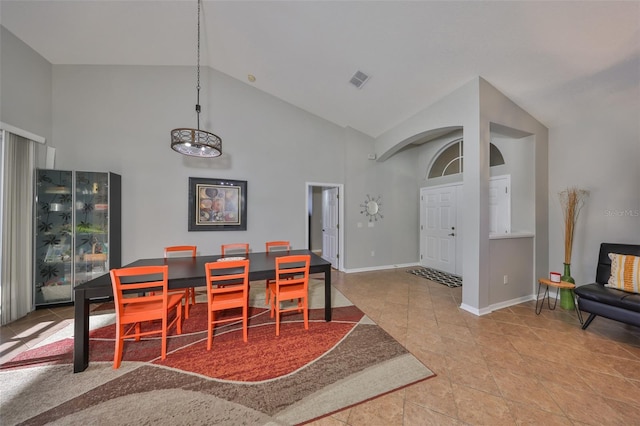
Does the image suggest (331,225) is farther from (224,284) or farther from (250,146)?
(224,284)

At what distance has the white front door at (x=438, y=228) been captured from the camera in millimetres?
4781

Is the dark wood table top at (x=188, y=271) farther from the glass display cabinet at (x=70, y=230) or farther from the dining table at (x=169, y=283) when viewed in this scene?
the glass display cabinet at (x=70, y=230)

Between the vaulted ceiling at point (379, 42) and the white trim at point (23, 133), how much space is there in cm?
124

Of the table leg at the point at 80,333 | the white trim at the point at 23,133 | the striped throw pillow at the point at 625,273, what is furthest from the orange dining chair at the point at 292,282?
the white trim at the point at 23,133

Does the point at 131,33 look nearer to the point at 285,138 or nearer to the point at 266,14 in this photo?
the point at 266,14

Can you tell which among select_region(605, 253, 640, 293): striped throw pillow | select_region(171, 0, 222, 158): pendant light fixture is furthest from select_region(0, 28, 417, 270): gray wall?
select_region(605, 253, 640, 293): striped throw pillow

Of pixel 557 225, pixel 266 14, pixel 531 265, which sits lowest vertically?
pixel 531 265

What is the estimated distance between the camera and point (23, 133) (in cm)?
282

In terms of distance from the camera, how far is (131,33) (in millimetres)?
3160

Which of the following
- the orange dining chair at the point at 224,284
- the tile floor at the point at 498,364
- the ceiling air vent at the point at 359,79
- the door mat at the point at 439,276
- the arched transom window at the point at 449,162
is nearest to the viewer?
the tile floor at the point at 498,364

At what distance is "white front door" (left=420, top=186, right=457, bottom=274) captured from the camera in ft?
15.7

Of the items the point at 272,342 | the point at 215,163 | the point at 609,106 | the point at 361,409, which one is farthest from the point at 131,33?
the point at 609,106

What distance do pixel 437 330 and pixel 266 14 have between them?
4290 millimetres

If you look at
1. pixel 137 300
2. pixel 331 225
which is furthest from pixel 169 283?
pixel 331 225
